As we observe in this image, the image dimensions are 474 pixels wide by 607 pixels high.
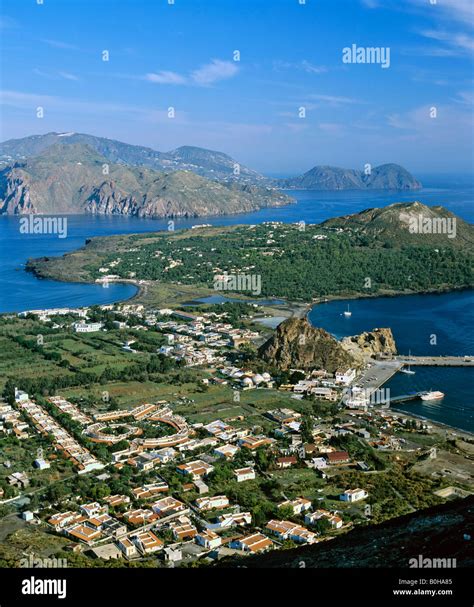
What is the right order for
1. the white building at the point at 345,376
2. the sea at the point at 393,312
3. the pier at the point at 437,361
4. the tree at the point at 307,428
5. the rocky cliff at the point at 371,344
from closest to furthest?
the tree at the point at 307,428 → the sea at the point at 393,312 → the white building at the point at 345,376 → the pier at the point at 437,361 → the rocky cliff at the point at 371,344

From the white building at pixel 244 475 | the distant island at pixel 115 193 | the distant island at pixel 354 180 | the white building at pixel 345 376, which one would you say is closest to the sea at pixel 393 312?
the white building at pixel 345 376

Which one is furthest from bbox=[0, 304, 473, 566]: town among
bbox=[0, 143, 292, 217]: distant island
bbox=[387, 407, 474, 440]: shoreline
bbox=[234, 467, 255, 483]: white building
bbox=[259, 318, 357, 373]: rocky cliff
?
bbox=[0, 143, 292, 217]: distant island

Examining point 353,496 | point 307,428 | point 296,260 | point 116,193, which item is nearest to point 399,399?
point 307,428

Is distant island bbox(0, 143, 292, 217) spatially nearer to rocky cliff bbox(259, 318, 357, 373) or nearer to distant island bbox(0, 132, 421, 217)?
distant island bbox(0, 132, 421, 217)

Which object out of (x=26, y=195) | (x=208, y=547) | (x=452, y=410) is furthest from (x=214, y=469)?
(x=26, y=195)

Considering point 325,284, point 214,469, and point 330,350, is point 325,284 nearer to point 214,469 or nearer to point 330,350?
point 330,350

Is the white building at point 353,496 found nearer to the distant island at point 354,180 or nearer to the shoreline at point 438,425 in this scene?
the shoreline at point 438,425
